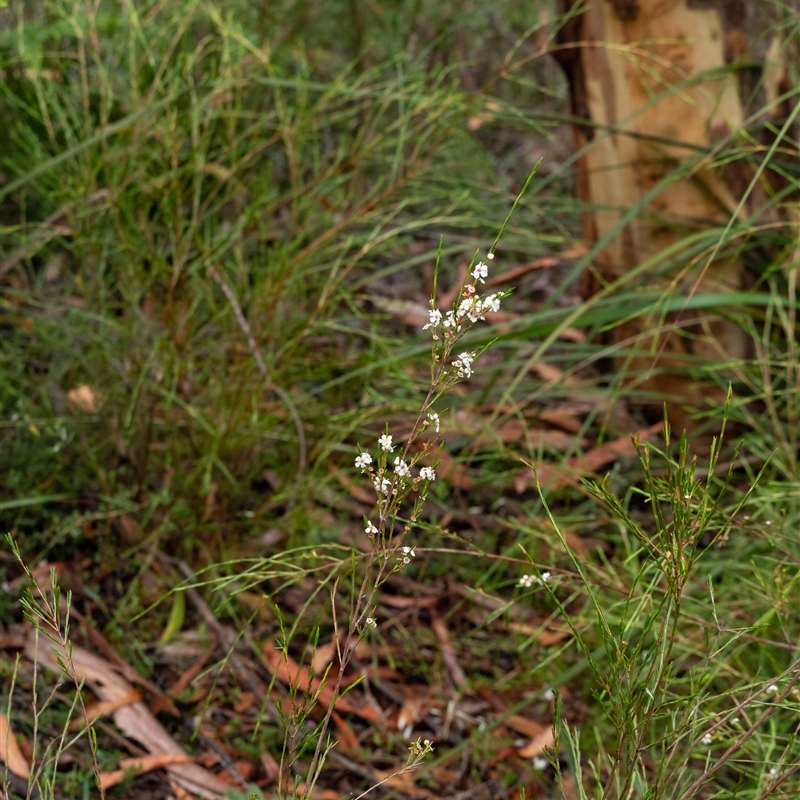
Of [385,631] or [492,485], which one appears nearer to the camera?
[385,631]

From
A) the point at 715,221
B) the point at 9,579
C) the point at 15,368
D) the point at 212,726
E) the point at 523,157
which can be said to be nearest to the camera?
the point at 212,726

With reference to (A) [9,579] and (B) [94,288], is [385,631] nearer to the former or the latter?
(A) [9,579]

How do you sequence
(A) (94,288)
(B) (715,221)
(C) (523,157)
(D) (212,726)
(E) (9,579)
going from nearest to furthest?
(D) (212,726) < (E) (9,579) < (A) (94,288) < (B) (715,221) < (C) (523,157)

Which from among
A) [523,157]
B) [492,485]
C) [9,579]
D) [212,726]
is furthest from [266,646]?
[523,157]

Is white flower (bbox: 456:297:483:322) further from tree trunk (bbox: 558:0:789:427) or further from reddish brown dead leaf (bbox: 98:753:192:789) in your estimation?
tree trunk (bbox: 558:0:789:427)

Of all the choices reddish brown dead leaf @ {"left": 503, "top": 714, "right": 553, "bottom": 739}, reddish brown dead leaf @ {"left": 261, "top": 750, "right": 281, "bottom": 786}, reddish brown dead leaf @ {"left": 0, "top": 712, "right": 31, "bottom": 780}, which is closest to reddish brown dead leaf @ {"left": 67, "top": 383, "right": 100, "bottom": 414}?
reddish brown dead leaf @ {"left": 0, "top": 712, "right": 31, "bottom": 780}
